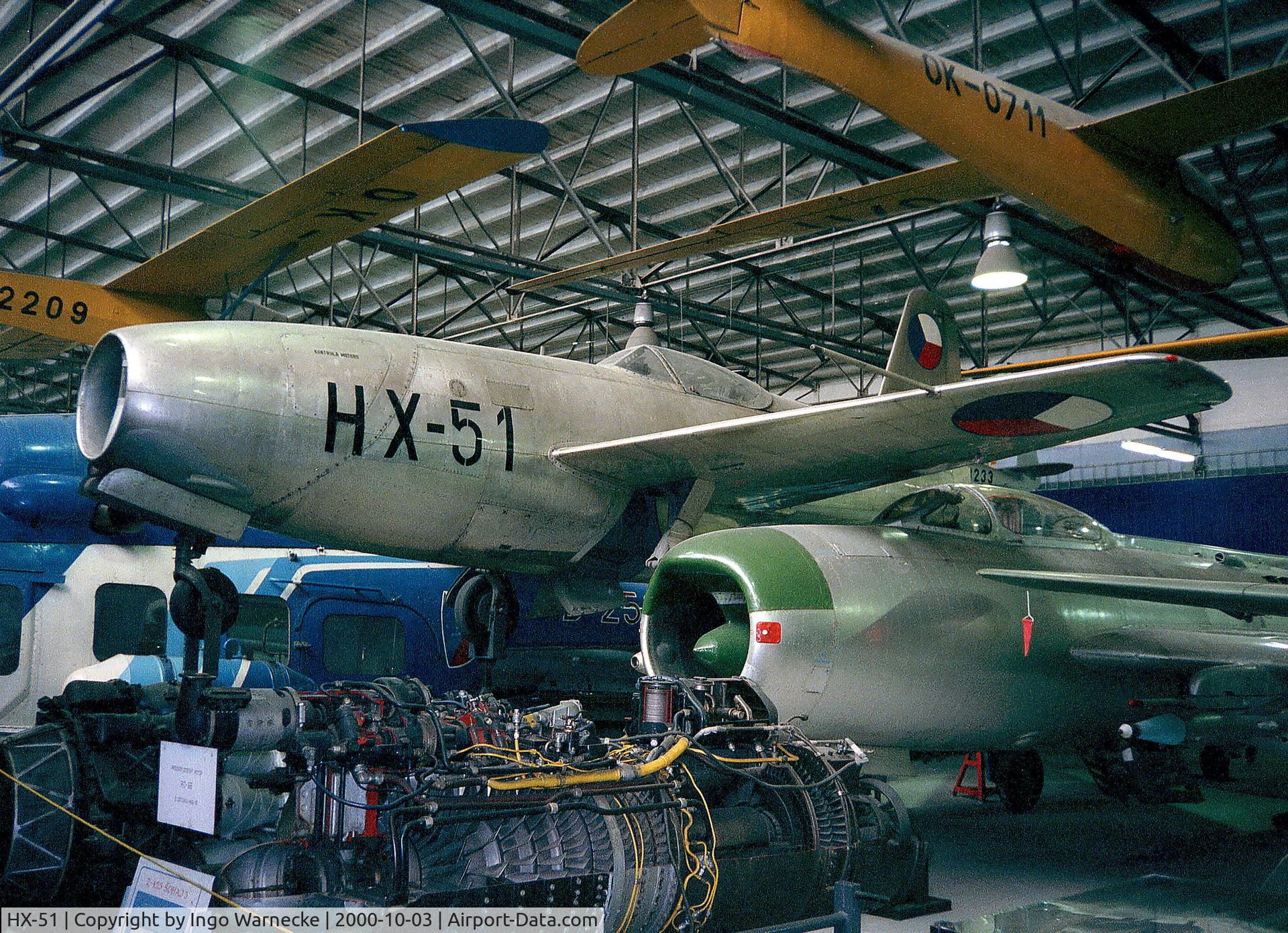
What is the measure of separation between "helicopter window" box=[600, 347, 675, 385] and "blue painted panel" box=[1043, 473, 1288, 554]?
13.8 meters

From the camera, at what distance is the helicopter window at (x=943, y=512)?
288 inches

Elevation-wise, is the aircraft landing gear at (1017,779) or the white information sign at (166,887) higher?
the white information sign at (166,887)

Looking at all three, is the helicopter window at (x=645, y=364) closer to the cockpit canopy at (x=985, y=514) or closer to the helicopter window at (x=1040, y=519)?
the cockpit canopy at (x=985, y=514)

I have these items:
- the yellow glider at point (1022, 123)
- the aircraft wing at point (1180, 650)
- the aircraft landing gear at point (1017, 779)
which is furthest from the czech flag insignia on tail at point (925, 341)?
the aircraft landing gear at point (1017, 779)

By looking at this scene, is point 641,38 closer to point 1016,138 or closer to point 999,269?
point 1016,138

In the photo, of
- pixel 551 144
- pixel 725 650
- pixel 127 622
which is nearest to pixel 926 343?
pixel 725 650

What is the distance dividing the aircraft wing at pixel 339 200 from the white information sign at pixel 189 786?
14.7 ft

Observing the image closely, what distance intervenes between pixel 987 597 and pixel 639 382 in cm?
301

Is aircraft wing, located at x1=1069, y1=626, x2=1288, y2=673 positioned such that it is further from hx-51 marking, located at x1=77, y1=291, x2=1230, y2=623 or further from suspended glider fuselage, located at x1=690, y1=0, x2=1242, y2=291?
suspended glider fuselage, located at x1=690, y1=0, x2=1242, y2=291

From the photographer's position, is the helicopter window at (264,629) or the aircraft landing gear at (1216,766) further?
the aircraft landing gear at (1216,766)

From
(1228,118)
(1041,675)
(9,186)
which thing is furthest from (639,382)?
(9,186)

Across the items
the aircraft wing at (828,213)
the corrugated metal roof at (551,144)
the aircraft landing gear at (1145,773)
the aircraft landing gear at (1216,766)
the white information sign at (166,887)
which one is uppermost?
the corrugated metal roof at (551,144)

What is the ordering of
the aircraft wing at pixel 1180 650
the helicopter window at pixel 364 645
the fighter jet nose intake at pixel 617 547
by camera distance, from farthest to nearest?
the helicopter window at pixel 364 645 → the aircraft wing at pixel 1180 650 → the fighter jet nose intake at pixel 617 547

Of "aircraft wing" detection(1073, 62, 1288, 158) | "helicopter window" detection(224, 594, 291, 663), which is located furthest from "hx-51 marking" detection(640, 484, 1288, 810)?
"helicopter window" detection(224, 594, 291, 663)
